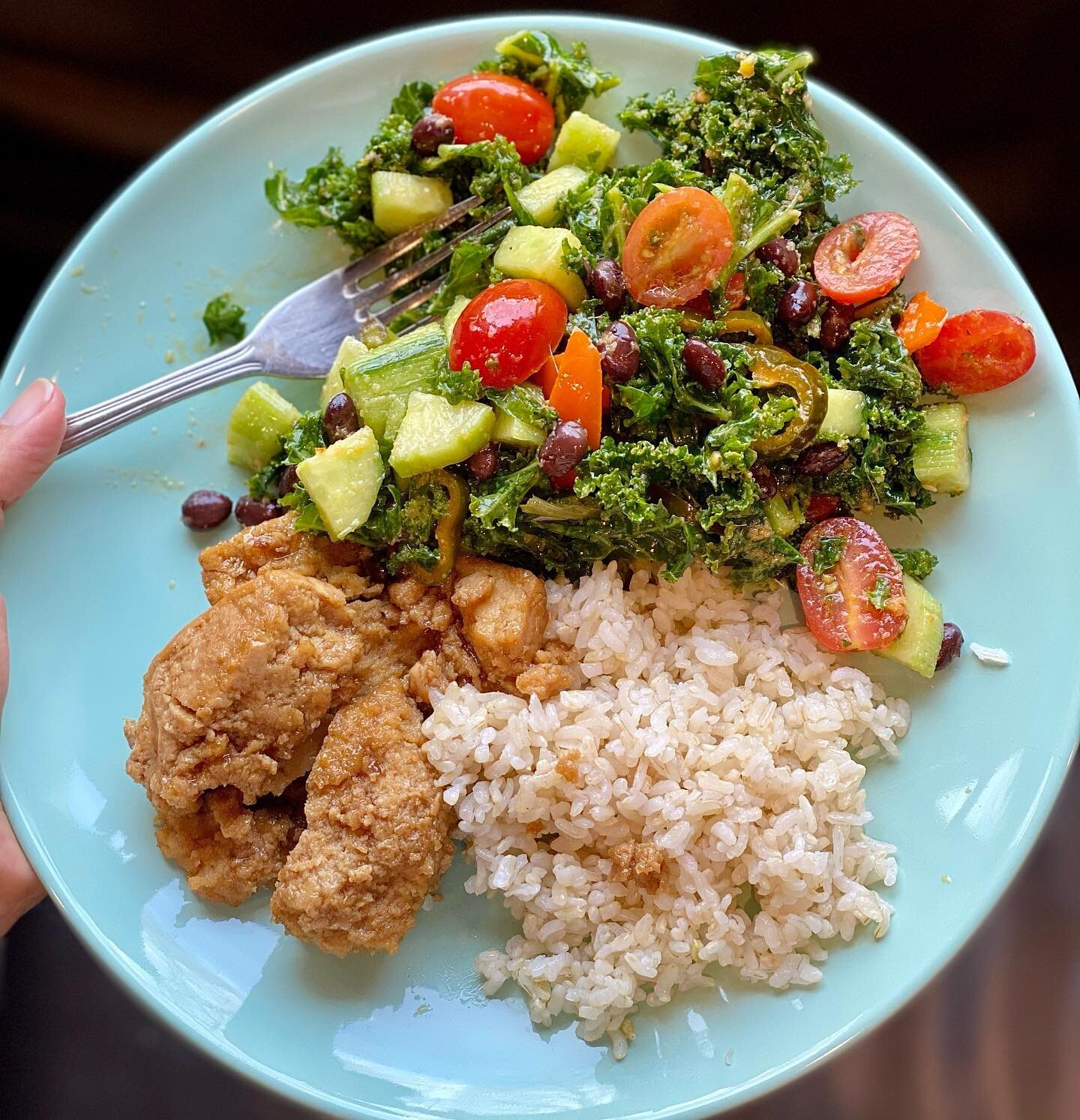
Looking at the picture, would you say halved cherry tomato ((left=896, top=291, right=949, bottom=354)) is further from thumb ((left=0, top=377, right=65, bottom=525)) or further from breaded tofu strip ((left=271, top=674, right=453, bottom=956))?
thumb ((left=0, top=377, right=65, bottom=525))

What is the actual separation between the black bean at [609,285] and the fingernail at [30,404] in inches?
78.4

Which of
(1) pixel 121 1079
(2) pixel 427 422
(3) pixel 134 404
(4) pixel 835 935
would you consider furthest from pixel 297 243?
(1) pixel 121 1079

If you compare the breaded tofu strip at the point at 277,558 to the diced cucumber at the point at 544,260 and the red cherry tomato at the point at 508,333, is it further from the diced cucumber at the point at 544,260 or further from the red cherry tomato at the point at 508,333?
the diced cucumber at the point at 544,260

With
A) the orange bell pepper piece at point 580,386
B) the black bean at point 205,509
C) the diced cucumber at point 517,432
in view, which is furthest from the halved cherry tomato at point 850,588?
the black bean at point 205,509

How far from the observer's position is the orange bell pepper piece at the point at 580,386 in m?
3.17

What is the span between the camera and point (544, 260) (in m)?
3.33

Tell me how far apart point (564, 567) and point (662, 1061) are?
1659 mm

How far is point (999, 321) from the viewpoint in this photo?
3.39 m

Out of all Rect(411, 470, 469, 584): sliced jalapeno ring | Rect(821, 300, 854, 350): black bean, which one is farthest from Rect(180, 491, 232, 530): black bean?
Rect(821, 300, 854, 350): black bean

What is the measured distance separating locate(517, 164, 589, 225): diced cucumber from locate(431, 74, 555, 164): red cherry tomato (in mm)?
206

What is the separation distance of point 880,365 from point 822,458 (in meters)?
0.40

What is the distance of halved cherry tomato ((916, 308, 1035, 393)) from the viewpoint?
11.1 ft

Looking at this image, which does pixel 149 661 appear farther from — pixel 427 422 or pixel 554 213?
pixel 554 213

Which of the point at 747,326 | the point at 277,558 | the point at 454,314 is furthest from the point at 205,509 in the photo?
the point at 747,326
